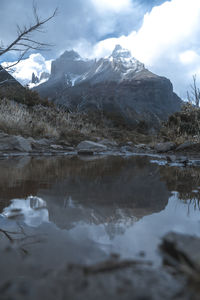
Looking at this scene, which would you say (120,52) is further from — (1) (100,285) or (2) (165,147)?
(1) (100,285)

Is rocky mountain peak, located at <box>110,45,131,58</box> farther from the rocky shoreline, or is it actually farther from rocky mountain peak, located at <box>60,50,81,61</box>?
the rocky shoreline

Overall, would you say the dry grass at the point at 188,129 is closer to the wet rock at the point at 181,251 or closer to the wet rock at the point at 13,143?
the wet rock at the point at 13,143

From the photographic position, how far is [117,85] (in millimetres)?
81438

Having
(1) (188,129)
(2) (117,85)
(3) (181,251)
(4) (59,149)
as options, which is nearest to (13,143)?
(4) (59,149)

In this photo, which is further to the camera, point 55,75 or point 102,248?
point 55,75

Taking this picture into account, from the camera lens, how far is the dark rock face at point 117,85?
62.4 m

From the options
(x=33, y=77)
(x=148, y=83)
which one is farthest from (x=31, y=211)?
(x=33, y=77)

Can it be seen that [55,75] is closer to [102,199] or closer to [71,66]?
[71,66]

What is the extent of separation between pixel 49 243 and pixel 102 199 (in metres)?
0.67

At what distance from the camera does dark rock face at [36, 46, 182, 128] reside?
205 feet

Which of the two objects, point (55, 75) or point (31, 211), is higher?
point (55, 75)

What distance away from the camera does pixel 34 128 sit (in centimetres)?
771

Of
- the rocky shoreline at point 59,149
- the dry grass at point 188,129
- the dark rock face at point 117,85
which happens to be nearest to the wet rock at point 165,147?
the rocky shoreline at point 59,149

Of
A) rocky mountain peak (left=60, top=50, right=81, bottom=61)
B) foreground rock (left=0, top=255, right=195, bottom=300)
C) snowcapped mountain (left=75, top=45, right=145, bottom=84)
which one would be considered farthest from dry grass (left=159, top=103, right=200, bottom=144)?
rocky mountain peak (left=60, top=50, right=81, bottom=61)
